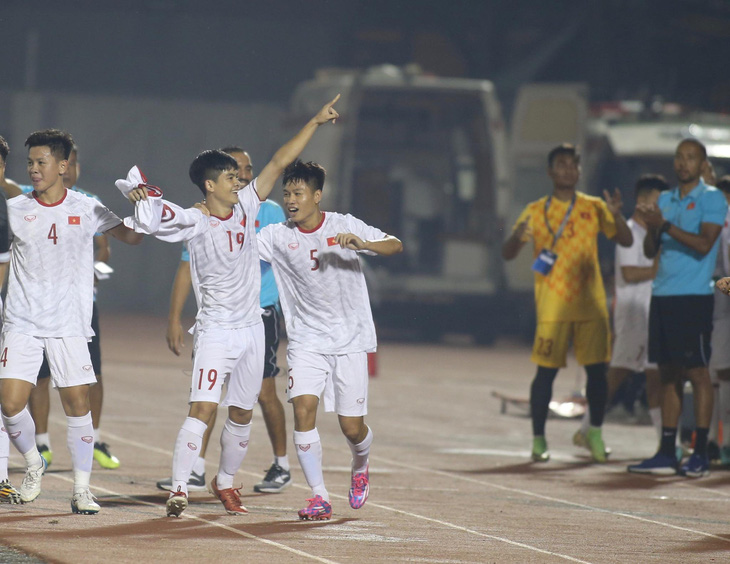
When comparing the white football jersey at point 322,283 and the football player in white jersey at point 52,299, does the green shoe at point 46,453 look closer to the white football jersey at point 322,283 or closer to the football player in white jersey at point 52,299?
the football player in white jersey at point 52,299

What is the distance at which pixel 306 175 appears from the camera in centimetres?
704

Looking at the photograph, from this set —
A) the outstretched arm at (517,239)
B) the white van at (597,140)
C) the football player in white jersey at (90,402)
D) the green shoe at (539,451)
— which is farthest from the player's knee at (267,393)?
the white van at (597,140)

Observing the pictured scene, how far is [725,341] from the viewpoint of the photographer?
984 cm

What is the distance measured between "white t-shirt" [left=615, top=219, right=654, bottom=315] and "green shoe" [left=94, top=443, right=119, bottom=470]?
166 inches

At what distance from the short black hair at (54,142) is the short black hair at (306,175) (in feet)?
3.67

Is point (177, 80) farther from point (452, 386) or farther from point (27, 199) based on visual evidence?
point (27, 199)

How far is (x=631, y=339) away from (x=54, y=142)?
530 centimetres

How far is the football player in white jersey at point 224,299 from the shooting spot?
22.0 ft

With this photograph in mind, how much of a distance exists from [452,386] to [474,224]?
7368mm

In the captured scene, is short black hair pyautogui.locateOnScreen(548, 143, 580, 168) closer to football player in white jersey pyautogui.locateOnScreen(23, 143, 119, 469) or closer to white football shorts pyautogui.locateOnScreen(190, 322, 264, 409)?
football player in white jersey pyautogui.locateOnScreen(23, 143, 119, 469)

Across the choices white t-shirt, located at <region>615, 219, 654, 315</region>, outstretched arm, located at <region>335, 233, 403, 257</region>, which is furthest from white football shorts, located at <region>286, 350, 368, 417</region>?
white t-shirt, located at <region>615, 219, 654, 315</region>

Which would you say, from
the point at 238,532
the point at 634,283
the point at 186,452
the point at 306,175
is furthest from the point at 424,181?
the point at 238,532

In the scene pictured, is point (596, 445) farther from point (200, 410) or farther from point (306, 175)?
point (200, 410)

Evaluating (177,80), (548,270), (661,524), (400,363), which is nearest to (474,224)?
(400,363)
